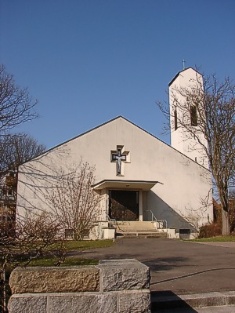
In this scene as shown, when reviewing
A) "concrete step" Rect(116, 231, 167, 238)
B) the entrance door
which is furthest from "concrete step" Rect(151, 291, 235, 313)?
the entrance door

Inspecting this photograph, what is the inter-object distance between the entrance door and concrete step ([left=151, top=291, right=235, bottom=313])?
19.9 m

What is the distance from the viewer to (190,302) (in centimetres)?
526

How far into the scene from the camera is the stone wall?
12.6 ft

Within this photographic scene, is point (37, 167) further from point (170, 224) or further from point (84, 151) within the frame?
point (170, 224)

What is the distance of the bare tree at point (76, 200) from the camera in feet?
80.9

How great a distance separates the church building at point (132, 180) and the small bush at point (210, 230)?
659 millimetres

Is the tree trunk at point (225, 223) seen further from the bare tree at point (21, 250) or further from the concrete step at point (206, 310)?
the bare tree at point (21, 250)

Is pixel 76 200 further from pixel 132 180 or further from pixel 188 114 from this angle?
pixel 188 114

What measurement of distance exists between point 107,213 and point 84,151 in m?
5.03

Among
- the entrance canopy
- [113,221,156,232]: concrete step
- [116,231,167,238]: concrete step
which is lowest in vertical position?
[116,231,167,238]: concrete step

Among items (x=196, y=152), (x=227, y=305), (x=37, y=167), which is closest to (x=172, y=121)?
(x=196, y=152)

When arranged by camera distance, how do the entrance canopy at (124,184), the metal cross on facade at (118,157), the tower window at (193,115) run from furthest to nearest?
the tower window at (193,115)
the metal cross on facade at (118,157)
the entrance canopy at (124,184)

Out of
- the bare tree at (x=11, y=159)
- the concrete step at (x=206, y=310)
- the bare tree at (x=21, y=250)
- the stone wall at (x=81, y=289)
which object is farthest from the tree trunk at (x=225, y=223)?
the stone wall at (x=81, y=289)

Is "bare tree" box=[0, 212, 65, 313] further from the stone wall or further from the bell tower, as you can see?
the bell tower
